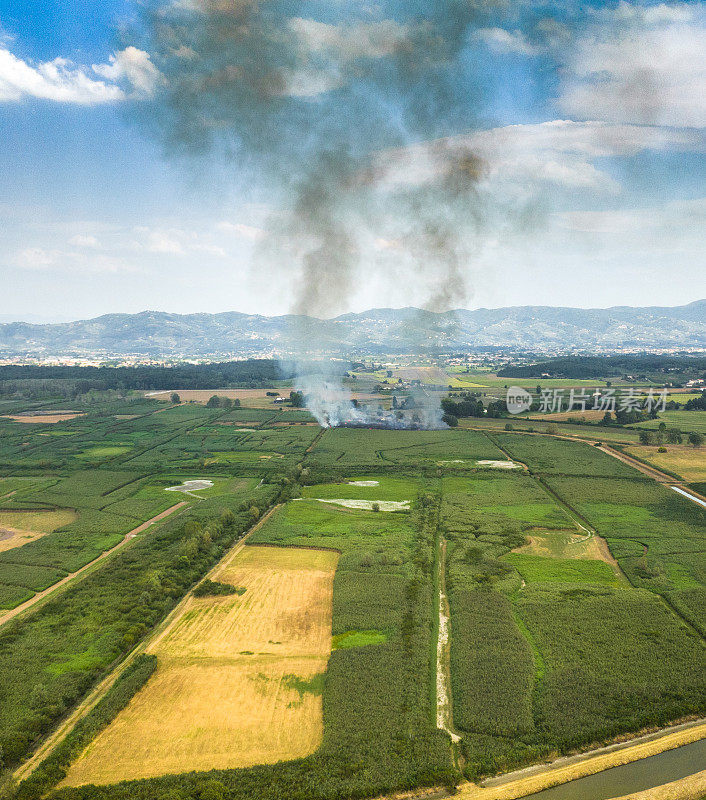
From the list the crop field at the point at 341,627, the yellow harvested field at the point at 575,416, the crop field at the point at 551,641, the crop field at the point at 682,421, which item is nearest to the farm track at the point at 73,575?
the crop field at the point at 341,627

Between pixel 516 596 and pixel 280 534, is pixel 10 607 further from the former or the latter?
pixel 516 596

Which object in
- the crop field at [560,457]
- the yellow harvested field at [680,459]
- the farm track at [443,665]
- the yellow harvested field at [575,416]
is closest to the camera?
the farm track at [443,665]

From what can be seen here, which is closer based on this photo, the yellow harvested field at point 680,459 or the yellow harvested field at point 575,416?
the yellow harvested field at point 680,459

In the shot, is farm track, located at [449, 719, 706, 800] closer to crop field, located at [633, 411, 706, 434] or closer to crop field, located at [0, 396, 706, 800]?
crop field, located at [0, 396, 706, 800]

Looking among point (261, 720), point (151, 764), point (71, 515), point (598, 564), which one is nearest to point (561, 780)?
point (261, 720)

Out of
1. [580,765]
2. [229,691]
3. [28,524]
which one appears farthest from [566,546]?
[28,524]

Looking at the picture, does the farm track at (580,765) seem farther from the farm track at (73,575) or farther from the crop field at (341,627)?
the farm track at (73,575)
